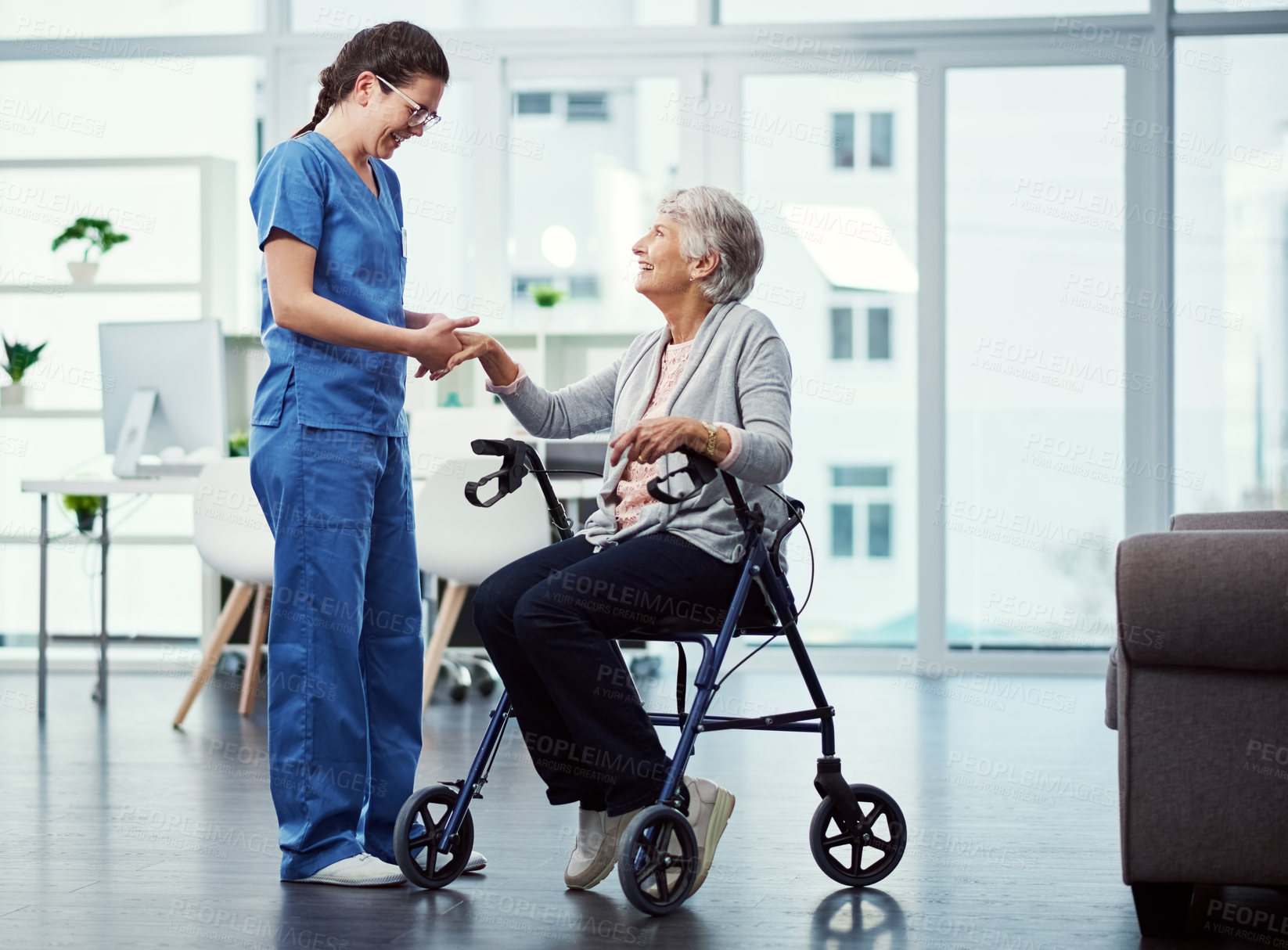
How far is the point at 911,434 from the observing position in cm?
531

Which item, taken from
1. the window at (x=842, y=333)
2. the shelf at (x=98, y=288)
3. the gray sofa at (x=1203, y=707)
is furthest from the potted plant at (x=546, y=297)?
the gray sofa at (x=1203, y=707)

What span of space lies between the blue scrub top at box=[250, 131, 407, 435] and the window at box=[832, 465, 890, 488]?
10.8ft

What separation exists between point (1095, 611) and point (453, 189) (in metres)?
3.04

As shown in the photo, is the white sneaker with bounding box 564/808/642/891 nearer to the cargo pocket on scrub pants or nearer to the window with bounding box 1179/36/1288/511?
the cargo pocket on scrub pants

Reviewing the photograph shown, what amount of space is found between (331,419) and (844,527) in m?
3.47

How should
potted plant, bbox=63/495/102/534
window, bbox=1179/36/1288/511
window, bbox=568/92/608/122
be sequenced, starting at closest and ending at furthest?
potted plant, bbox=63/495/102/534 → window, bbox=1179/36/1288/511 → window, bbox=568/92/608/122

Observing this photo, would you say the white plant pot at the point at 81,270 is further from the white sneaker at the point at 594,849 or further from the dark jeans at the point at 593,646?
the white sneaker at the point at 594,849

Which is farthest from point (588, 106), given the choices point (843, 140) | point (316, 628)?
point (316, 628)

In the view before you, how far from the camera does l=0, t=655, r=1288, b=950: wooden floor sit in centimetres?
189

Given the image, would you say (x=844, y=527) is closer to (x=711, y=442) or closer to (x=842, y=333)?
(x=842, y=333)

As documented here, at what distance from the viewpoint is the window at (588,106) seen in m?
5.47

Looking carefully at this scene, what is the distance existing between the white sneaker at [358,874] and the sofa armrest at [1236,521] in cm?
159

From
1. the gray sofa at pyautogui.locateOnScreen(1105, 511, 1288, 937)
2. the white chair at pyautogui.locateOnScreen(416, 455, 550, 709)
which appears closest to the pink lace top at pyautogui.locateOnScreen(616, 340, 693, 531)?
the gray sofa at pyautogui.locateOnScreen(1105, 511, 1288, 937)

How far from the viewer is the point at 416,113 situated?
2.20m
